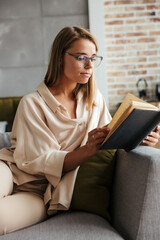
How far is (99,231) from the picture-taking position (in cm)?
135

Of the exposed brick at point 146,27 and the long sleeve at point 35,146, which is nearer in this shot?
the long sleeve at point 35,146

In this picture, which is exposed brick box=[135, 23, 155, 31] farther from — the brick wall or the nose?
the nose

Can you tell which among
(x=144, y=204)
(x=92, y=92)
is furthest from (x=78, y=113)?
(x=144, y=204)

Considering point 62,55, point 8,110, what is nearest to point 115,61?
point 8,110

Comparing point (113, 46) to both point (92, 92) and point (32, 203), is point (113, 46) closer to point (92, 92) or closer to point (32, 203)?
point (92, 92)

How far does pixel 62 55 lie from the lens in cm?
189

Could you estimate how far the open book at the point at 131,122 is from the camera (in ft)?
4.05

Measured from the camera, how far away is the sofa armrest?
134 centimetres

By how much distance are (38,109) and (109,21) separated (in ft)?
9.46

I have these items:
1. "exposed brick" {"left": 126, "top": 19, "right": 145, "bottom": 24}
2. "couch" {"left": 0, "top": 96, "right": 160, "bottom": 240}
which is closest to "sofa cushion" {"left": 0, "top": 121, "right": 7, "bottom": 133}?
"couch" {"left": 0, "top": 96, "right": 160, "bottom": 240}

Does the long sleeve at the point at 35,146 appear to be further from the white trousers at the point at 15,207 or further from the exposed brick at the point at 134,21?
the exposed brick at the point at 134,21

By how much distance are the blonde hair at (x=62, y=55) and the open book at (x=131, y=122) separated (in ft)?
1.79

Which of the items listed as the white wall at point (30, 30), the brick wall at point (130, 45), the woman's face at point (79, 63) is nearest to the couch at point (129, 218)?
the woman's face at point (79, 63)

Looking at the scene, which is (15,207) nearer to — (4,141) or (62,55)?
(4,141)
